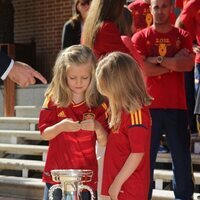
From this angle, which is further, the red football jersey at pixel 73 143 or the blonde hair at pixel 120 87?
the red football jersey at pixel 73 143

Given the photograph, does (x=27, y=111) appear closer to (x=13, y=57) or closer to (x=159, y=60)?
(x=13, y=57)

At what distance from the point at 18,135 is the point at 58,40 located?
3.52 metres

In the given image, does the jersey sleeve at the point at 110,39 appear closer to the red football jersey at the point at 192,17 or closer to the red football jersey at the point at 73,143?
the red football jersey at the point at 73,143

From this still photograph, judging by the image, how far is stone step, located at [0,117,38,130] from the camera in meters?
7.60

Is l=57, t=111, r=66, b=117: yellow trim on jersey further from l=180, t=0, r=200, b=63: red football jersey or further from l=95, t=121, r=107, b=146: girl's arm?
l=180, t=0, r=200, b=63: red football jersey

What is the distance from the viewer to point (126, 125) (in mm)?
3252

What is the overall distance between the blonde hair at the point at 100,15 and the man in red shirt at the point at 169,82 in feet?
1.77

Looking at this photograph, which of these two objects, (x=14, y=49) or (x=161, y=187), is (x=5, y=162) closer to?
(x=161, y=187)

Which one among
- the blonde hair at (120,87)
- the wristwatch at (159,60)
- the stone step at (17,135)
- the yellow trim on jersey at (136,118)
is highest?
the wristwatch at (159,60)

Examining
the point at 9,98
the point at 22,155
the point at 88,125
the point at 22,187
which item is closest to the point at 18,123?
the point at 22,155

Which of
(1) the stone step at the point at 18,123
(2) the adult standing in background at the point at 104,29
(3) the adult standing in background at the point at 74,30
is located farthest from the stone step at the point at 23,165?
(2) the adult standing in background at the point at 104,29

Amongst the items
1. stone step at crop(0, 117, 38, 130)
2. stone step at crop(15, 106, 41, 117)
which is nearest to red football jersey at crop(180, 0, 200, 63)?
stone step at crop(0, 117, 38, 130)

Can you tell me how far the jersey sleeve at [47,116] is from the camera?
3.53 m

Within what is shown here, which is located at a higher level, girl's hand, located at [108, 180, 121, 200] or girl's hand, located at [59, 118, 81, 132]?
girl's hand, located at [59, 118, 81, 132]
